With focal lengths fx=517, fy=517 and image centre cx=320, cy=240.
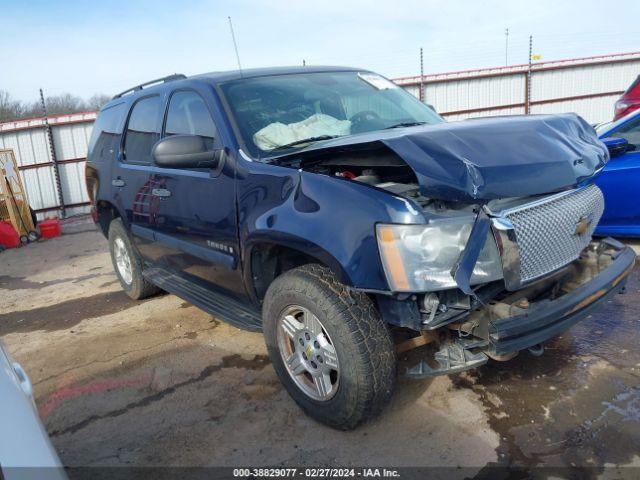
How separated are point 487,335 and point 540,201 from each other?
70 cm

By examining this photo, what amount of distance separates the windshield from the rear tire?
2.10 m

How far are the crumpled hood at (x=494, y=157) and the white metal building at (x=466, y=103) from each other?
1173 cm

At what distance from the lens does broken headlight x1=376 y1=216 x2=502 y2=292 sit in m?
2.18

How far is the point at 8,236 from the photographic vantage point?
9.16m

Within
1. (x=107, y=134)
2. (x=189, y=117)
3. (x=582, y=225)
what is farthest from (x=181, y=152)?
(x=107, y=134)

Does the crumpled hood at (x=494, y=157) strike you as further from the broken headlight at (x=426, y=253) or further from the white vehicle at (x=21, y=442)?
the white vehicle at (x=21, y=442)

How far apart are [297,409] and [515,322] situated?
133 cm

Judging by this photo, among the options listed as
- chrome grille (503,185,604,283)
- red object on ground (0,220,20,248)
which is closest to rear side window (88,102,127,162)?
chrome grille (503,185,604,283)

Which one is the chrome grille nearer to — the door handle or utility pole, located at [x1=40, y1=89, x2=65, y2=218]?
the door handle

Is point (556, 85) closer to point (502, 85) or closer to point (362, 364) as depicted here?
point (502, 85)

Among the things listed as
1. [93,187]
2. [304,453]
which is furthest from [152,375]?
[93,187]

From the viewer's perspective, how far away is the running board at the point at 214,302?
317 cm

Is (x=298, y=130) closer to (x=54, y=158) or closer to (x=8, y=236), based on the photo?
(x=8, y=236)

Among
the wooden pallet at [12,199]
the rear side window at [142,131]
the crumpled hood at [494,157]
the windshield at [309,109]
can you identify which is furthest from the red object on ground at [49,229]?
the crumpled hood at [494,157]
